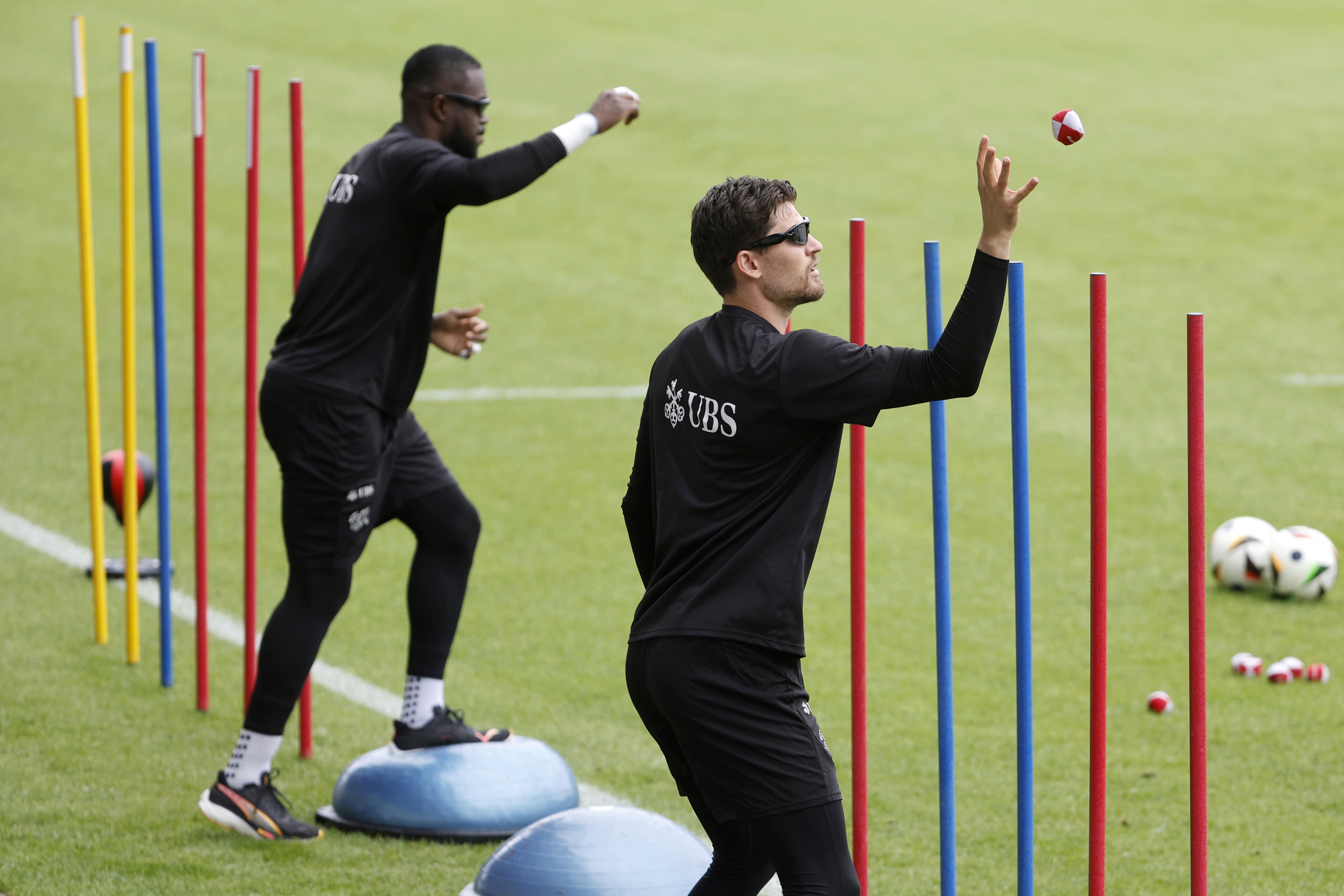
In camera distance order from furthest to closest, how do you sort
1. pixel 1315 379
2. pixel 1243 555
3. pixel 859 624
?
pixel 1315 379 < pixel 1243 555 < pixel 859 624

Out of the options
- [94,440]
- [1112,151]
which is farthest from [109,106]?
[94,440]

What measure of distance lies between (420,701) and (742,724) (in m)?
2.43

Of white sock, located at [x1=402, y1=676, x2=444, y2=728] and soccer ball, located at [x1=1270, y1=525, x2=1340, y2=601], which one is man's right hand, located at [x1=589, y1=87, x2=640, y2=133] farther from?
soccer ball, located at [x1=1270, y1=525, x2=1340, y2=601]

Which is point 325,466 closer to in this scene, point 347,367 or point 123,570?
point 347,367

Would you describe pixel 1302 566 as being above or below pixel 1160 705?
→ above

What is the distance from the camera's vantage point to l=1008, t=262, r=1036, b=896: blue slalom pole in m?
4.05

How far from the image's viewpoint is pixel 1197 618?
3883mm

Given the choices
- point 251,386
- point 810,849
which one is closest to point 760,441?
point 810,849

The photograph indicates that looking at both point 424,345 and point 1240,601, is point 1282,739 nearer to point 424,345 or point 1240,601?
point 1240,601

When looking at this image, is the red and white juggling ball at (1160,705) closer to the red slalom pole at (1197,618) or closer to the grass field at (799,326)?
the grass field at (799,326)

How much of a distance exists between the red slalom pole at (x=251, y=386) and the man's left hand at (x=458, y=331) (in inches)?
30.7

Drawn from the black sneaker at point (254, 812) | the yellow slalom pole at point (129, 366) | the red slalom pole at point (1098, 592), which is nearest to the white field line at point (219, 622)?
the yellow slalom pole at point (129, 366)

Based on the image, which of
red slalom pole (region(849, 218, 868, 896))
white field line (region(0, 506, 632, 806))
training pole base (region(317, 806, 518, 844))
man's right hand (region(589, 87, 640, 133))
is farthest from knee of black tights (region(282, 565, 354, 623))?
red slalom pole (region(849, 218, 868, 896))

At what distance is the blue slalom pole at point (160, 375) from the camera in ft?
21.2
